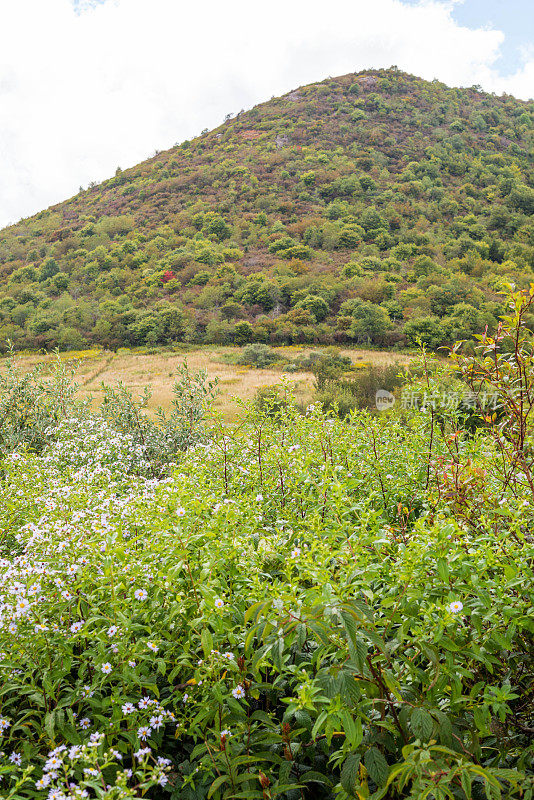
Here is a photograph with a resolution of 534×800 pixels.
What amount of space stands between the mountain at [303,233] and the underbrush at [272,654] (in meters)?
29.2

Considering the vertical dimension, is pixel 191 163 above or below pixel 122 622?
above

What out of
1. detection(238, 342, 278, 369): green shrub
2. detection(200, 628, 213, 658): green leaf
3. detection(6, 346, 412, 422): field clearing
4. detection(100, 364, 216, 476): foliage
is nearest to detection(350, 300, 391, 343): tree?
detection(6, 346, 412, 422): field clearing

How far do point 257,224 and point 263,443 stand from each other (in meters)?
54.0

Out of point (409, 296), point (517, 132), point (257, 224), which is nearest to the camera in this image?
point (409, 296)

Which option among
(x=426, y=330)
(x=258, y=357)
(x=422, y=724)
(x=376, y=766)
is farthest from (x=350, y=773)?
(x=426, y=330)

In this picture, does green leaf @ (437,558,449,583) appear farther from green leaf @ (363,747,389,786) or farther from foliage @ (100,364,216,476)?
foliage @ (100,364,216,476)

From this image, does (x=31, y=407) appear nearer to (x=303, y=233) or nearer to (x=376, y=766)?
(x=376, y=766)

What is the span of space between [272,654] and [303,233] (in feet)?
176

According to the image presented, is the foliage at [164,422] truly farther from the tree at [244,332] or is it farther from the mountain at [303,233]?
the tree at [244,332]

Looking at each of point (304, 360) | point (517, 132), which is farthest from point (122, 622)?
point (517, 132)

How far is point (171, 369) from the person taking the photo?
85.8 feet

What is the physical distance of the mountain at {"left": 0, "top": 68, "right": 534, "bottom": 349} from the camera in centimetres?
3778

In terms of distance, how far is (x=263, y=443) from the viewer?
13.4ft

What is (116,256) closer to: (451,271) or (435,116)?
(451,271)
